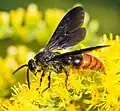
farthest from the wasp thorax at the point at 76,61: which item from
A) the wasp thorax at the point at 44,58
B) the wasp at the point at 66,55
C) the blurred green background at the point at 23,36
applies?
the blurred green background at the point at 23,36

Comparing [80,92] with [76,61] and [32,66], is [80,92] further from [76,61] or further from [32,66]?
[32,66]

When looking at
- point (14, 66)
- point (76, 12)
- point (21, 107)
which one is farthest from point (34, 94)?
point (14, 66)

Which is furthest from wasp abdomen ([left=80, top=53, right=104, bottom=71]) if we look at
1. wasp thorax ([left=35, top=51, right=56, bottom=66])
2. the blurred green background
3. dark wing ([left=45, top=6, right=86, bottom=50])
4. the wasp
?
the blurred green background

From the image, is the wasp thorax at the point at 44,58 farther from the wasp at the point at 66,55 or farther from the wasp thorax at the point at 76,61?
the wasp thorax at the point at 76,61

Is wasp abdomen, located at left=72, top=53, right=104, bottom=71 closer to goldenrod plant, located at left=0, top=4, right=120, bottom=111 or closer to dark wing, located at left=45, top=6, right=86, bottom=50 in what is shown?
goldenrod plant, located at left=0, top=4, right=120, bottom=111

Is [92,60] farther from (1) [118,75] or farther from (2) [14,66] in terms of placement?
(2) [14,66]

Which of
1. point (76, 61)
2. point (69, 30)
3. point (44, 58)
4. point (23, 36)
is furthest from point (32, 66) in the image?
point (23, 36)
